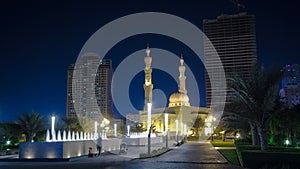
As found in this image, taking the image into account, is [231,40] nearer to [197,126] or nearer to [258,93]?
[197,126]

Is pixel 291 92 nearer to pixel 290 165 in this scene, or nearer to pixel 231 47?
pixel 231 47

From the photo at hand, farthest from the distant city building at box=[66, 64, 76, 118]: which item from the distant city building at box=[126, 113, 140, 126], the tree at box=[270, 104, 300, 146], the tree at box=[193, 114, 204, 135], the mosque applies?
the tree at box=[270, 104, 300, 146]

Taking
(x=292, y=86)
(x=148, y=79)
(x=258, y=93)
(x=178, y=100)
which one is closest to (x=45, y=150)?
(x=258, y=93)

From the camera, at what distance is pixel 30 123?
1125 inches

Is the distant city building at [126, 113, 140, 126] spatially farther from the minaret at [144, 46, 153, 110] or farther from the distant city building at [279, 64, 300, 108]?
the distant city building at [279, 64, 300, 108]

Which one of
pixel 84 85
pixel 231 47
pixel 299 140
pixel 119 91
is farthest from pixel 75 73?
pixel 299 140

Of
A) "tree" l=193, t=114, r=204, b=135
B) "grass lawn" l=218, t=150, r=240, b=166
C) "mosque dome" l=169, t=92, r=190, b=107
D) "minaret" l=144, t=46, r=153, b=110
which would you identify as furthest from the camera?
"mosque dome" l=169, t=92, r=190, b=107

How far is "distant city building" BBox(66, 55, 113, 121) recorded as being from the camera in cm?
10712

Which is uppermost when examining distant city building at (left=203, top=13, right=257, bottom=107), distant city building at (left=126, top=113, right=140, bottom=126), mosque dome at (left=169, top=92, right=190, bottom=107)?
distant city building at (left=203, top=13, right=257, bottom=107)

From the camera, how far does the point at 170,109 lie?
70938mm

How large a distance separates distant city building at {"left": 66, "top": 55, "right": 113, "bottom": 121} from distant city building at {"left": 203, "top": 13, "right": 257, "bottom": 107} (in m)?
33.4

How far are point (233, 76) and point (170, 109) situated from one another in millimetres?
54827

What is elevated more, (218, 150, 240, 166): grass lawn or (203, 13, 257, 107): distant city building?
(203, 13, 257, 107): distant city building

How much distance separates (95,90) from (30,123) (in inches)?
3388
